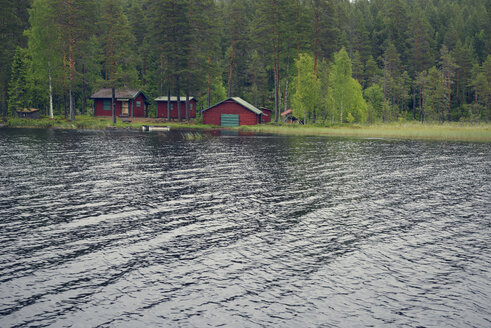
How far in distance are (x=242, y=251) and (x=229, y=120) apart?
215 feet

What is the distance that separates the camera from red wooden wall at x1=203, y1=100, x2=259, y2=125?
244ft

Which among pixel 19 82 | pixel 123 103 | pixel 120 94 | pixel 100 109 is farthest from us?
pixel 123 103

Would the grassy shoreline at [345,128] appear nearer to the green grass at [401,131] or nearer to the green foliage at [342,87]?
the green grass at [401,131]

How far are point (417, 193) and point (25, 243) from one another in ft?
48.1

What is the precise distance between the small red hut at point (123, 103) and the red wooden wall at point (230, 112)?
48.5ft

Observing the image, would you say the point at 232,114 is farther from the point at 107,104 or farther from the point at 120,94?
the point at 107,104

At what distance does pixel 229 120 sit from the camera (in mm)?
74938

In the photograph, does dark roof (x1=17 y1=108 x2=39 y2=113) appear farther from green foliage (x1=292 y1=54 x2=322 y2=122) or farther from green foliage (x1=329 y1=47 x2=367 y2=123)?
green foliage (x1=329 y1=47 x2=367 y2=123)

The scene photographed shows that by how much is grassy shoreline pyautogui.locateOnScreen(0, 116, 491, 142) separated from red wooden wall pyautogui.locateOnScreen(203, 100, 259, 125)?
2759 mm

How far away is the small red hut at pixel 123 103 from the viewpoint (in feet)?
262

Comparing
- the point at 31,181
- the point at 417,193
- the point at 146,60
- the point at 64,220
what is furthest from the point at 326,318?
the point at 146,60

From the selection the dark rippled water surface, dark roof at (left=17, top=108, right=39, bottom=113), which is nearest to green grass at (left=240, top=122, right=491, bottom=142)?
dark roof at (left=17, top=108, right=39, bottom=113)

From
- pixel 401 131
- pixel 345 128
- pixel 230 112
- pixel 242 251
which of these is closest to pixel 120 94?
pixel 230 112

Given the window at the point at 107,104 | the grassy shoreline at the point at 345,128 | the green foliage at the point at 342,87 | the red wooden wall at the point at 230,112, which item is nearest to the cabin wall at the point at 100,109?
the window at the point at 107,104
